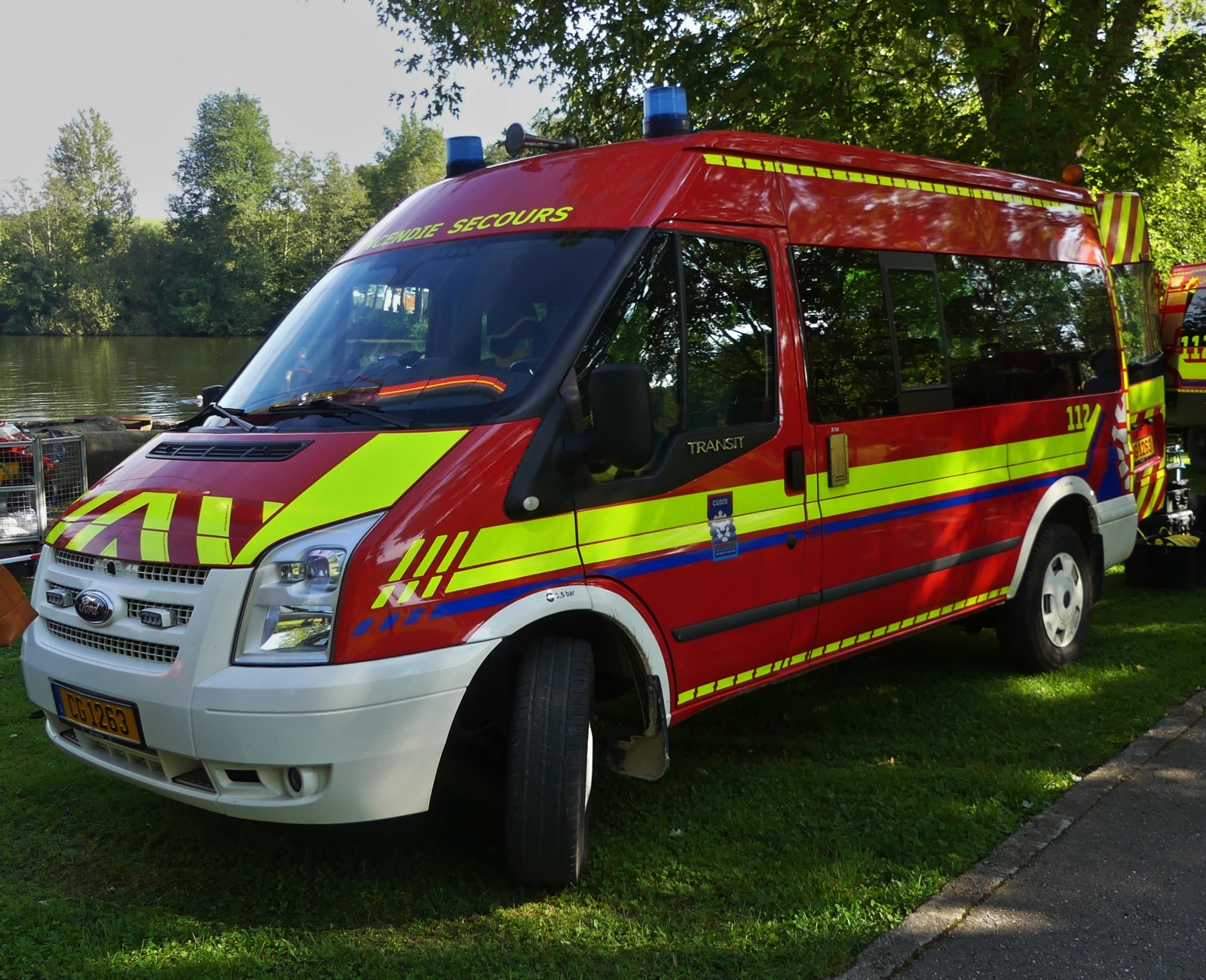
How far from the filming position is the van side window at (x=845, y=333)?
15.2ft

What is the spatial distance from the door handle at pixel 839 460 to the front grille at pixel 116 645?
257 cm

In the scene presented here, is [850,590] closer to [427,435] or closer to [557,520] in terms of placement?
[557,520]

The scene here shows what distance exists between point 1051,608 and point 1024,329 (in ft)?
4.95

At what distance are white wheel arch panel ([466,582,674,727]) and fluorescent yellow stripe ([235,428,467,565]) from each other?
492 mm

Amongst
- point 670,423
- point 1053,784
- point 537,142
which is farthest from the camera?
point 537,142

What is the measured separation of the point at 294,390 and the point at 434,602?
1.22 meters

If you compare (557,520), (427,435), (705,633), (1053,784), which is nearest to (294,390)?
(427,435)

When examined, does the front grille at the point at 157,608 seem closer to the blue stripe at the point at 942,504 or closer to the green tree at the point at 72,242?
the blue stripe at the point at 942,504

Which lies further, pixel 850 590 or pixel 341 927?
pixel 850 590

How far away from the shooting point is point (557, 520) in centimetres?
363

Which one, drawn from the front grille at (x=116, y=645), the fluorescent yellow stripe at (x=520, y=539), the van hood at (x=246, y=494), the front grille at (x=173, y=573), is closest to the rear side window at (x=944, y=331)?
the fluorescent yellow stripe at (x=520, y=539)

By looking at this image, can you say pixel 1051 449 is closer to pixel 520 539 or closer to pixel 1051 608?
pixel 1051 608

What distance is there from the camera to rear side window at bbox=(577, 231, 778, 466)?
3939 mm

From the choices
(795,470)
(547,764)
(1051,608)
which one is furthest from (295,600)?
(1051,608)
